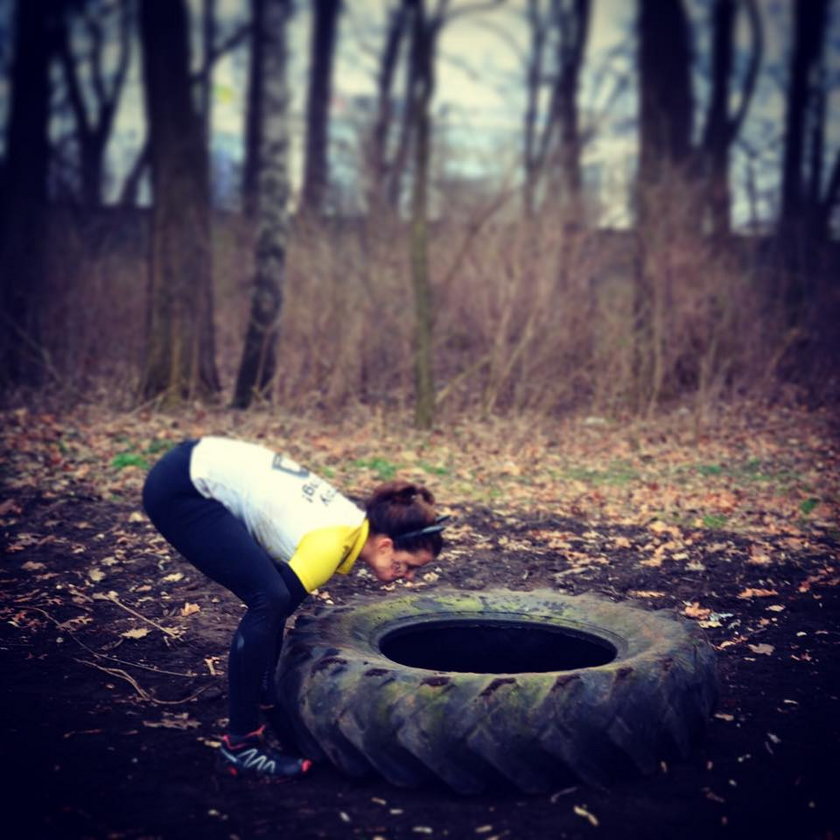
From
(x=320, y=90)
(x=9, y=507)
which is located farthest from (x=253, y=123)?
(x=9, y=507)

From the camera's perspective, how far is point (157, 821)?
336 centimetres

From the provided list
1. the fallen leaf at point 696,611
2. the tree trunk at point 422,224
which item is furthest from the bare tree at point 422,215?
the fallen leaf at point 696,611

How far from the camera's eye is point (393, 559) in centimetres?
374

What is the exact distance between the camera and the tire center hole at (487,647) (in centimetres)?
464

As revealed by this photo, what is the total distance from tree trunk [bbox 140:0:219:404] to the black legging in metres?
8.82

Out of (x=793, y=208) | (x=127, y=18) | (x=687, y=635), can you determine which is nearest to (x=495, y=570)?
(x=687, y=635)

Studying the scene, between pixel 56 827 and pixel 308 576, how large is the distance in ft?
3.92

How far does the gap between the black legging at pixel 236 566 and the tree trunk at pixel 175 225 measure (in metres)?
8.82

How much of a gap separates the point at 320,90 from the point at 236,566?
21.3 metres

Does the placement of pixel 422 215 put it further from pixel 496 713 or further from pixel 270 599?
pixel 496 713

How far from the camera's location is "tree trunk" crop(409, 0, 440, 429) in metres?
11.2

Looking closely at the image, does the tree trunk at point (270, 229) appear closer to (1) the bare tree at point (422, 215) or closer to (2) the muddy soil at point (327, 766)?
(1) the bare tree at point (422, 215)

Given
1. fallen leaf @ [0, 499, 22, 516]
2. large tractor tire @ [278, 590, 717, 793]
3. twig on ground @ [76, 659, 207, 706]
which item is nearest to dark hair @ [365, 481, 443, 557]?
large tractor tire @ [278, 590, 717, 793]

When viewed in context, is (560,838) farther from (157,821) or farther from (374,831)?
(157,821)
